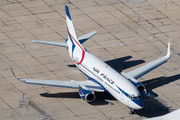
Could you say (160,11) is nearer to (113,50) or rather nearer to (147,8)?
(147,8)

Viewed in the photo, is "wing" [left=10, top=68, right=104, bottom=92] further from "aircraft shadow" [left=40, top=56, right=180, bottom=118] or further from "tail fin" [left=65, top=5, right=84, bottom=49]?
"tail fin" [left=65, top=5, right=84, bottom=49]

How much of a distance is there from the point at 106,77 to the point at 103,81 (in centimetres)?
77

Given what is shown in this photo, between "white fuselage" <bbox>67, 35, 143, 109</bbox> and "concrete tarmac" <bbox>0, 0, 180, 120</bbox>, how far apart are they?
2578mm

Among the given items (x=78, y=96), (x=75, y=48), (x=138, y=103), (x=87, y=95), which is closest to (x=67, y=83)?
(x=78, y=96)

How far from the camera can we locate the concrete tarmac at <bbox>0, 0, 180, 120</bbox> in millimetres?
64688

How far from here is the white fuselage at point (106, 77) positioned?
61.0m

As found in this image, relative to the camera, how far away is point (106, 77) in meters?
64.2

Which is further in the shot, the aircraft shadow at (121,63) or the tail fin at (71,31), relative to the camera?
the aircraft shadow at (121,63)

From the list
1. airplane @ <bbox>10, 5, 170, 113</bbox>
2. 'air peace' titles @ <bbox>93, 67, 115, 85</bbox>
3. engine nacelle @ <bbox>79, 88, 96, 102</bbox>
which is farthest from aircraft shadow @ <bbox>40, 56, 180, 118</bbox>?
'air peace' titles @ <bbox>93, 67, 115, 85</bbox>

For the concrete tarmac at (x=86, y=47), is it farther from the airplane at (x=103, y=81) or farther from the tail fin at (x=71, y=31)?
the tail fin at (x=71, y=31)

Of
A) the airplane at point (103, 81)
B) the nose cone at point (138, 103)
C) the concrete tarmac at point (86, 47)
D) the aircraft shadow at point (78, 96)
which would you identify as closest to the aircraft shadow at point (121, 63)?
the concrete tarmac at point (86, 47)

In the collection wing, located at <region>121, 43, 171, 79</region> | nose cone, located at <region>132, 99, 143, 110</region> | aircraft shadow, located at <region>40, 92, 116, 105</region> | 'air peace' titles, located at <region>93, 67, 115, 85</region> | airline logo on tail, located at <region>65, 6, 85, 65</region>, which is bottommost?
aircraft shadow, located at <region>40, 92, 116, 105</region>

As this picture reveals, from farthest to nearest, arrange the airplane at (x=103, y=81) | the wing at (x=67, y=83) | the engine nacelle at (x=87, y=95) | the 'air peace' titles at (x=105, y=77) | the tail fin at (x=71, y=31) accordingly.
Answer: the tail fin at (x=71, y=31) → the wing at (x=67, y=83) → the engine nacelle at (x=87, y=95) → the 'air peace' titles at (x=105, y=77) → the airplane at (x=103, y=81)

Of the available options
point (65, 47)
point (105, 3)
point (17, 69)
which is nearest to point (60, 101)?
point (17, 69)
